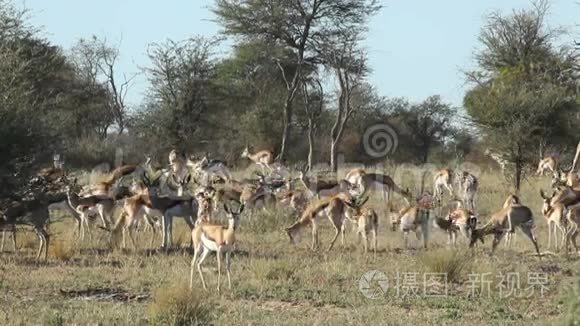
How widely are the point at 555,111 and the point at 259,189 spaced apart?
411 inches

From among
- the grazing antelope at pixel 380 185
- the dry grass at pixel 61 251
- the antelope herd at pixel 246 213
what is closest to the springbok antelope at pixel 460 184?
the antelope herd at pixel 246 213

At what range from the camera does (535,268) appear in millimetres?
13461

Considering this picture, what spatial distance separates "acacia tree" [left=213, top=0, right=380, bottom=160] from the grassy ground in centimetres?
1634

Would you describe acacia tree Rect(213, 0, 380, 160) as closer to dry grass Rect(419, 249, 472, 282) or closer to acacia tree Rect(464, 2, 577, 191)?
acacia tree Rect(464, 2, 577, 191)

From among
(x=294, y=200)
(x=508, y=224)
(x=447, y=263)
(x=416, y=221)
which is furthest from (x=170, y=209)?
(x=508, y=224)

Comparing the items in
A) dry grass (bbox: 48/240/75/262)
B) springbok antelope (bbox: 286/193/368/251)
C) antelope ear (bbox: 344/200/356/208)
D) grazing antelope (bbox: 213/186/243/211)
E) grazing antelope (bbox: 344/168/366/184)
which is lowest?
dry grass (bbox: 48/240/75/262)

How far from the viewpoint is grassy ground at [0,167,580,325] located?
924 centimetres

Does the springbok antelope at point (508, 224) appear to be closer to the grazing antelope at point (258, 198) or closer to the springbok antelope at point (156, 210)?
the springbok antelope at point (156, 210)

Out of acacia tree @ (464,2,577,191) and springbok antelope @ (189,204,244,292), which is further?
acacia tree @ (464,2,577,191)

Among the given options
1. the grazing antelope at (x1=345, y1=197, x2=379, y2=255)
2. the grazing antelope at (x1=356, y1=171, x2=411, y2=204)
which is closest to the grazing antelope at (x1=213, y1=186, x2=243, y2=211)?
the grazing antelope at (x1=356, y1=171, x2=411, y2=204)

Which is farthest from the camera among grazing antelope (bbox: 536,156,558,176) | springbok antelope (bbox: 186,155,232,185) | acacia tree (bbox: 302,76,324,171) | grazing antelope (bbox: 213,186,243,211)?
acacia tree (bbox: 302,76,324,171)

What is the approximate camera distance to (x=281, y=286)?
11461 mm

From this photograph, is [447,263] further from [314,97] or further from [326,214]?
[314,97]

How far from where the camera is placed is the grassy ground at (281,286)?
9.24 m
